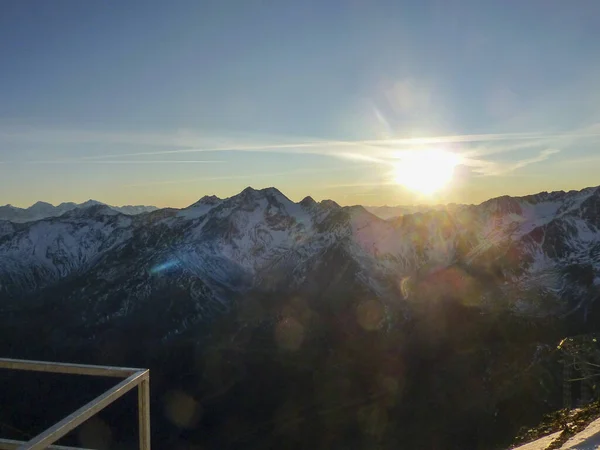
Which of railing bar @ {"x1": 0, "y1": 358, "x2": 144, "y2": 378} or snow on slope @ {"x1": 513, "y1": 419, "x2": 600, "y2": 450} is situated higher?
railing bar @ {"x1": 0, "y1": 358, "x2": 144, "y2": 378}

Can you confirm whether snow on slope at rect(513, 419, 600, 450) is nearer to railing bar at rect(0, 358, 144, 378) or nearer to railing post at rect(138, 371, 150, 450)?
railing post at rect(138, 371, 150, 450)

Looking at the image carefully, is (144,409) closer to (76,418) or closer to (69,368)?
(69,368)

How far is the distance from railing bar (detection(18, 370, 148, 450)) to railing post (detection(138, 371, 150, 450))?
0.45 feet

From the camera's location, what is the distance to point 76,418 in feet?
23.8

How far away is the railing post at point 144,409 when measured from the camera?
29.2 ft

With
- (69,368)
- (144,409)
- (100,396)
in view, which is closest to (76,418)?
(100,396)

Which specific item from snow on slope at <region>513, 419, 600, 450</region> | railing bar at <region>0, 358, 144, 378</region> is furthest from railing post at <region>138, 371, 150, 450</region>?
snow on slope at <region>513, 419, 600, 450</region>

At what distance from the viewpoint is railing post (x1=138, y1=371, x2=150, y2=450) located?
8.91 m

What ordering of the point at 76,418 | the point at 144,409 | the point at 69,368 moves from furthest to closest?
the point at 69,368 → the point at 144,409 → the point at 76,418

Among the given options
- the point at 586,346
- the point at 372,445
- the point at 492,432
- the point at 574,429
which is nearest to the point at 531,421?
the point at 492,432

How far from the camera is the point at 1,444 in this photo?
803cm

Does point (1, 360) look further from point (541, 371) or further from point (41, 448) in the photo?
point (541, 371)

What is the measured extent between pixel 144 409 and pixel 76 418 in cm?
198

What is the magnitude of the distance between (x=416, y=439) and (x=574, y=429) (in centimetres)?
19770
